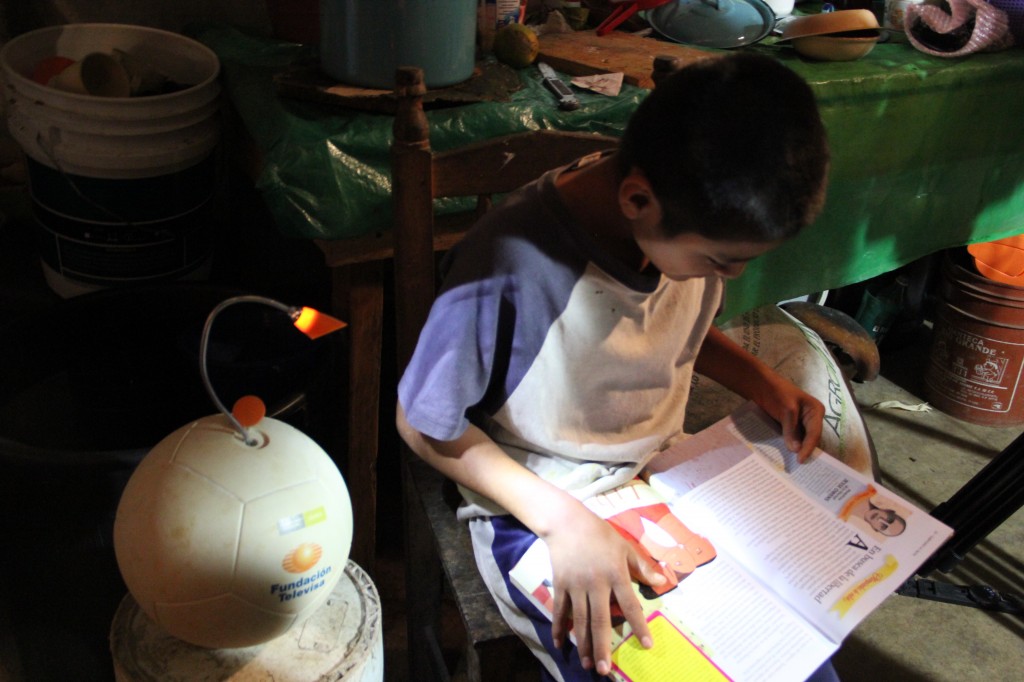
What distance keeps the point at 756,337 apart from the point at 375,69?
0.78m

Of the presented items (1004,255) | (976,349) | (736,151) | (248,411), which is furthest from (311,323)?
(1004,255)

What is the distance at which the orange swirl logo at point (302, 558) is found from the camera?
903mm

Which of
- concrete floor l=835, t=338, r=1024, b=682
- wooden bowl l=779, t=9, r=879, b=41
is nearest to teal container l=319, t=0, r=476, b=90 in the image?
wooden bowl l=779, t=9, r=879, b=41

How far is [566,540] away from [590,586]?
51 mm

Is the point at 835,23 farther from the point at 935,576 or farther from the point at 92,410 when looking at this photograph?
the point at 92,410

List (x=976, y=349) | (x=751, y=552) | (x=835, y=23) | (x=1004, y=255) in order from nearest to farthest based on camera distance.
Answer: (x=751, y=552) → (x=835, y=23) → (x=976, y=349) → (x=1004, y=255)

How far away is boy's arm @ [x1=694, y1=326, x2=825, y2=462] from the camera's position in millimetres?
1120

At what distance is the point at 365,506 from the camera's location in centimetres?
145

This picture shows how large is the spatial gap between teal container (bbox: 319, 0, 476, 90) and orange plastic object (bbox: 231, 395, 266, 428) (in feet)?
1.82

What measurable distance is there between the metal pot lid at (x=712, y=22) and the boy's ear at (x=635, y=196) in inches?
43.3

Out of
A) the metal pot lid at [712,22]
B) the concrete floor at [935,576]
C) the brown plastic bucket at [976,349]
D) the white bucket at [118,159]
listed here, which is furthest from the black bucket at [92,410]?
the brown plastic bucket at [976,349]

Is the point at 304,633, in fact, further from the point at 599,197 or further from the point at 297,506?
the point at 599,197

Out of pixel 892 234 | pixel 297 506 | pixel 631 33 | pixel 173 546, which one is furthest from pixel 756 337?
pixel 173 546

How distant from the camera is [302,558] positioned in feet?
2.99
